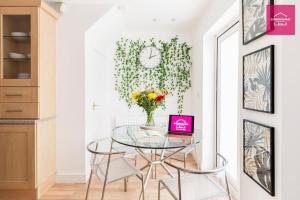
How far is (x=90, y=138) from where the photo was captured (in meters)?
4.06

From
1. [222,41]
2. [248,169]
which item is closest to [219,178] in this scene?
[248,169]

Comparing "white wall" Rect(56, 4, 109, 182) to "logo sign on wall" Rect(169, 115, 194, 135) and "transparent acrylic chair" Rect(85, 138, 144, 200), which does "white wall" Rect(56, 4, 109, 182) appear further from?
"logo sign on wall" Rect(169, 115, 194, 135)

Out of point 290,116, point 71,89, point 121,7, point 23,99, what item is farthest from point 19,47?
point 290,116

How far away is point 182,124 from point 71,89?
1701 mm

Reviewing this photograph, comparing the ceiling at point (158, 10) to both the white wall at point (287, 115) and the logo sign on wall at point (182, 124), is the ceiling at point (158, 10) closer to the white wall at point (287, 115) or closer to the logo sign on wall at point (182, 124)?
the logo sign on wall at point (182, 124)

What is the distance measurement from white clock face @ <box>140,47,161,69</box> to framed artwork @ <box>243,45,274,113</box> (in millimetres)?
3152

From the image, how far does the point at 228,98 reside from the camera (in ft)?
12.4

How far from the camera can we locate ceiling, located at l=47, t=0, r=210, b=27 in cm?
367

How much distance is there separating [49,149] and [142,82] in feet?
7.94

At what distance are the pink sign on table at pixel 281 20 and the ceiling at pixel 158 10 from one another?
1949 millimetres

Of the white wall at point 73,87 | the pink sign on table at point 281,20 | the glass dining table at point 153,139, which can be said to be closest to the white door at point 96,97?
the white wall at point 73,87

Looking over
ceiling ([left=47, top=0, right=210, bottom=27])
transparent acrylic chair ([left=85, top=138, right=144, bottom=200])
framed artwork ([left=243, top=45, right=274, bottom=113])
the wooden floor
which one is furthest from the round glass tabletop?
ceiling ([left=47, top=0, right=210, bottom=27])

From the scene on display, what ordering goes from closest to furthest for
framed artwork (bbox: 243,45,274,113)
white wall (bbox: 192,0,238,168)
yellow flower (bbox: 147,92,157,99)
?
1. framed artwork (bbox: 243,45,274,113)
2. yellow flower (bbox: 147,92,157,99)
3. white wall (bbox: 192,0,238,168)

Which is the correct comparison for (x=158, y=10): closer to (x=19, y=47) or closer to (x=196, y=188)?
(x=19, y=47)
